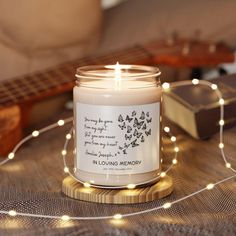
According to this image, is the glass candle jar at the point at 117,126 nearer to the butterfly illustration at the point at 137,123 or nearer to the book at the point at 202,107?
the butterfly illustration at the point at 137,123

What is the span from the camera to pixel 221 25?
1.09m

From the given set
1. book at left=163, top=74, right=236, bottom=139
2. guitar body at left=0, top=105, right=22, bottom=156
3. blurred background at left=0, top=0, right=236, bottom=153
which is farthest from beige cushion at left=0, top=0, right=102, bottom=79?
book at left=163, top=74, right=236, bottom=139

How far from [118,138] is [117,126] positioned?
0.01 meters

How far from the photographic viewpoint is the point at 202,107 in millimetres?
809

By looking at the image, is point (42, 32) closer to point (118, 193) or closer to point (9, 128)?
point (9, 128)

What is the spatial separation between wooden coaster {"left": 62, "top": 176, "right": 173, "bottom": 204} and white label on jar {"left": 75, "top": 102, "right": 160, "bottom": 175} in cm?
2

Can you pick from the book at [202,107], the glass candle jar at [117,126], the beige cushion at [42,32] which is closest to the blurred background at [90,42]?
the beige cushion at [42,32]

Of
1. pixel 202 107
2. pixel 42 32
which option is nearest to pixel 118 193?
pixel 202 107

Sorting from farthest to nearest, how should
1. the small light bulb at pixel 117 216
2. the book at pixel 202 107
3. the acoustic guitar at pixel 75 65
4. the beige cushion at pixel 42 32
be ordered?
the beige cushion at pixel 42 32 < the acoustic guitar at pixel 75 65 < the book at pixel 202 107 < the small light bulb at pixel 117 216

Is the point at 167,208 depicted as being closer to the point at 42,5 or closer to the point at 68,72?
the point at 68,72

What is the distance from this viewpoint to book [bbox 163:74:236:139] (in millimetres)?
812

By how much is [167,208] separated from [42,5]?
645mm

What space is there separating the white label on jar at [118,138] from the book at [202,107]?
0.71 ft

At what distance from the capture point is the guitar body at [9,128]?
0.83m
